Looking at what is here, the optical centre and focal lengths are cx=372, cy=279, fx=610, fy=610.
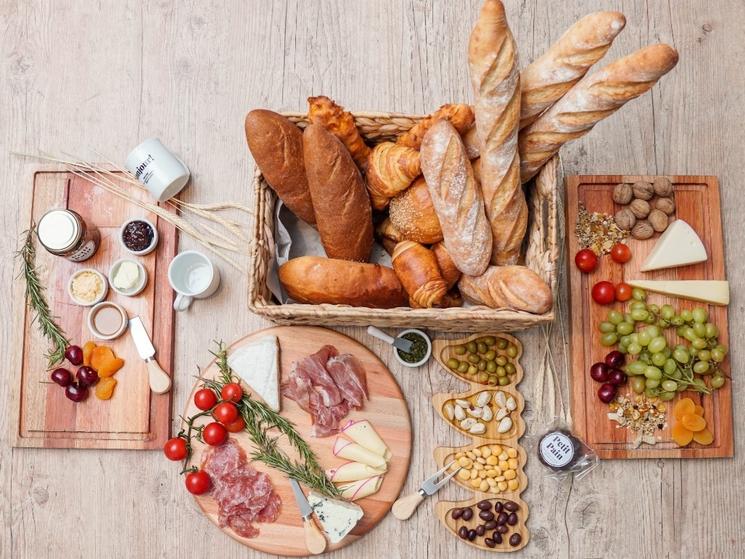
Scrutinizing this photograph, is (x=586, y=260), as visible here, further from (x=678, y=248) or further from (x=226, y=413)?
(x=226, y=413)

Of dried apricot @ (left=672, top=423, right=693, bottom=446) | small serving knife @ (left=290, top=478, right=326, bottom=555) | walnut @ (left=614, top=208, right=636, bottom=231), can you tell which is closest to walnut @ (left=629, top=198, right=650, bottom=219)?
walnut @ (left=614, top=208, right=636, bottom=231)

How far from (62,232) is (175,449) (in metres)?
0.62

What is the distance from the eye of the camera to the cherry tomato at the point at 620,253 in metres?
1.57

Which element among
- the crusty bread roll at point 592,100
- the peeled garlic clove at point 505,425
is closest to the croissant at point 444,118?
the crusty bread roll at point 592,100

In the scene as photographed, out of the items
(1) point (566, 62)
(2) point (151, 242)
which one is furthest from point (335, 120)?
(2) point (151, 242)

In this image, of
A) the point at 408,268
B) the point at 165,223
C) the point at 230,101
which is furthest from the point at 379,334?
the point at 230,101

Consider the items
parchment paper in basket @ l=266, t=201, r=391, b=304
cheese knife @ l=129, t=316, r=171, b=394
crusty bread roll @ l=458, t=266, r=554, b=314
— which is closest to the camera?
crusty bread roll @ l=458, t=266, r=554, b=314

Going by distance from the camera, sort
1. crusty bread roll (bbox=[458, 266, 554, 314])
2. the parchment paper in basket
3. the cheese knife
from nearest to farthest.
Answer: crusty bread roll (bbox=[458, 266, 554, 314]), the parchment paper in basket, the cheese knife

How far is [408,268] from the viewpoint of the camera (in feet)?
4.51

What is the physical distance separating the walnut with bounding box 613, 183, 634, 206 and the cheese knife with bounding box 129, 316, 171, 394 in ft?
4.14

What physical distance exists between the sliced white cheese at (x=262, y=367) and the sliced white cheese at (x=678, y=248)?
3.29 ft

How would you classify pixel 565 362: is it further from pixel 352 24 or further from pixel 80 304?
pixel 80 304

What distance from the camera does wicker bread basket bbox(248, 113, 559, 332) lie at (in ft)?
4.31

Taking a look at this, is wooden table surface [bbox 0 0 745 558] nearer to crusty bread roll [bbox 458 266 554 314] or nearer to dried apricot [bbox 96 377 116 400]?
dried apricot [bbox 96 377 116 400]
